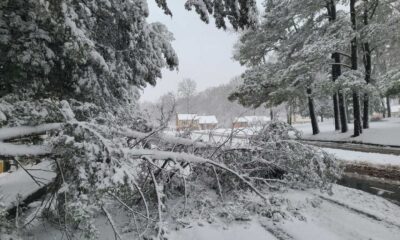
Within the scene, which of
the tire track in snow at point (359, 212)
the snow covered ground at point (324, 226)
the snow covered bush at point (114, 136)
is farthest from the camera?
the tire track in snow at point (359, 212)

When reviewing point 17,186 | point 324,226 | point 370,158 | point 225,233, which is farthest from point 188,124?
point 370,158

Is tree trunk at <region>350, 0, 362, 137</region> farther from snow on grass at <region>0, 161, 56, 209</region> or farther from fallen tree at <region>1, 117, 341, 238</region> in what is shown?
snow on grass at <region>0, 161, 56, 209</region>

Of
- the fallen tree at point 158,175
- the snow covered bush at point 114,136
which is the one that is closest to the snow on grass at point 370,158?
the fallen tree at point 158,175

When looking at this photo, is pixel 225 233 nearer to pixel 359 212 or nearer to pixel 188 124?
pixel 359 212

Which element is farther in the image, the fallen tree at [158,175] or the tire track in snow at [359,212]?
the tire track in snow at [359,212]

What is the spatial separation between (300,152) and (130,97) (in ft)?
12.5

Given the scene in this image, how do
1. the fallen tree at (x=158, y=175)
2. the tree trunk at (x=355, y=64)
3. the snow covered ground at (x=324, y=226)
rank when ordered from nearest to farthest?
the fallen tree at (x=158, y=175), the snow covered ground at (x=324, y=226), the tree trunk at (x=355, y=64)

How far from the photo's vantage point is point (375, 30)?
16.7 m

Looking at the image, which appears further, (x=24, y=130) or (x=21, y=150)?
(x=24, y=130)

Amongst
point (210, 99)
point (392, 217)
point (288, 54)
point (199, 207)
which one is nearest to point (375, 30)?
point (288, 54)

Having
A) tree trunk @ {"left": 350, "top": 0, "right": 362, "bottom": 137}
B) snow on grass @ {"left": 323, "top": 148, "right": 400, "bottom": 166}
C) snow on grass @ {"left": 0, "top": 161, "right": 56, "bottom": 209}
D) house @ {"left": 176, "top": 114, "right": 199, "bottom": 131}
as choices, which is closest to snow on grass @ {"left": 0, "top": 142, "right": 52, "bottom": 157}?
snow on grass @ {"left": 0, "top": 161, "right": 56, "bottom": 209}

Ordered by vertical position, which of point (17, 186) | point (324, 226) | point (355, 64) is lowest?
point (324, 226)

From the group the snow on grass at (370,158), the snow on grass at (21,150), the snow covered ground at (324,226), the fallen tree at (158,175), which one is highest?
the snow on grass at (21,150)

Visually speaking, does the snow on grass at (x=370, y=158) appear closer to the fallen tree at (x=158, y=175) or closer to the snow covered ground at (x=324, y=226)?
the fallen tree at (x=158, y=175)
